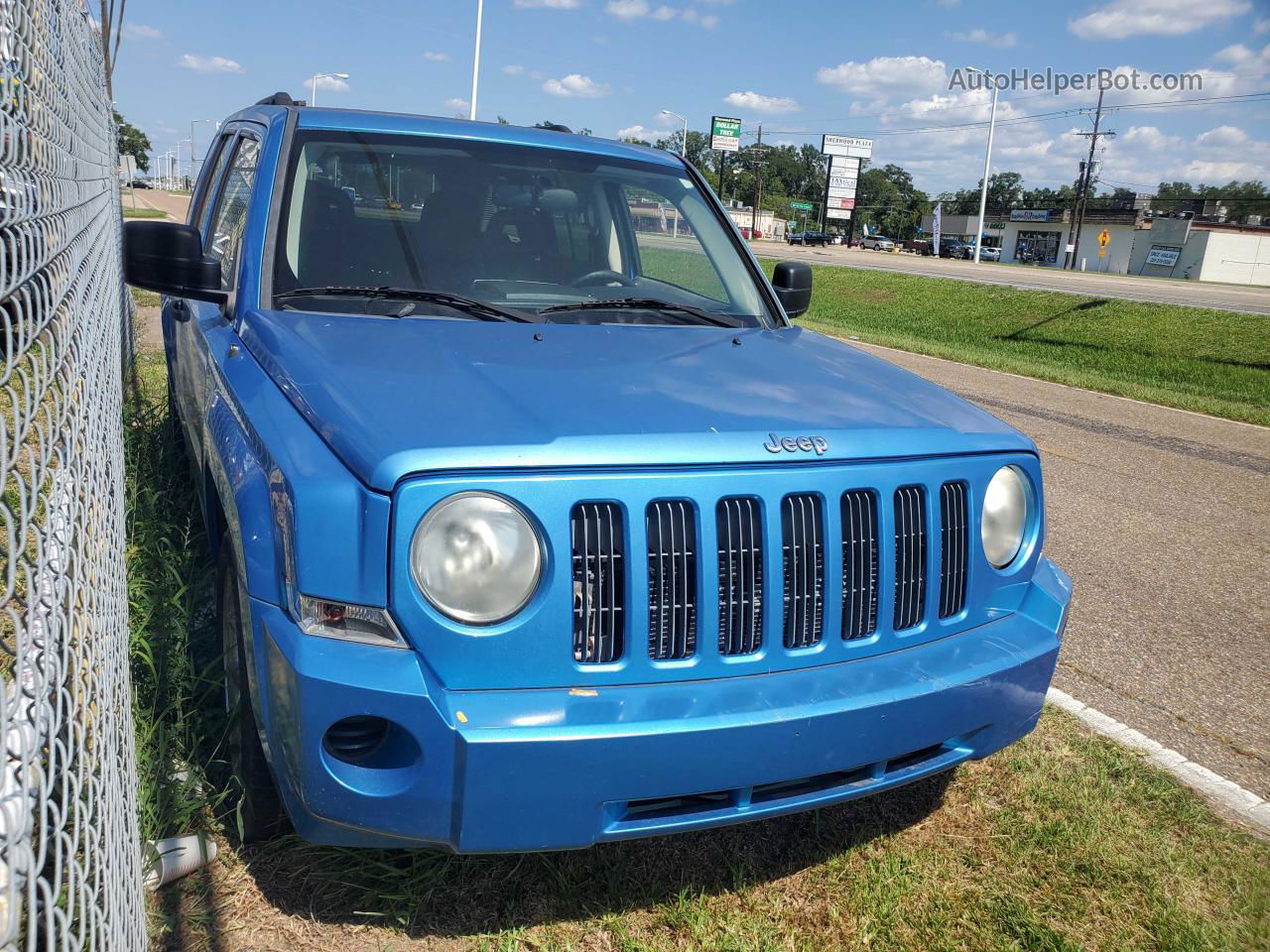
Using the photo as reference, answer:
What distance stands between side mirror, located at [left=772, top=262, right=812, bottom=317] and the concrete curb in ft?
5.89

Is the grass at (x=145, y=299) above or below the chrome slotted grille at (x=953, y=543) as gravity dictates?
below

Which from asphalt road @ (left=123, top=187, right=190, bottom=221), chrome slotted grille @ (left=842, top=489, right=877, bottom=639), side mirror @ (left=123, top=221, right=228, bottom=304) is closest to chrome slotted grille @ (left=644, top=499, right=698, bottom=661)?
chrome slotted grille @ (left=842, top=489, right=877, bottom=639)

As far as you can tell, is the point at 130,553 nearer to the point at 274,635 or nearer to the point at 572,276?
the point at 572,276

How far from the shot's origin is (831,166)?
79.1 meters

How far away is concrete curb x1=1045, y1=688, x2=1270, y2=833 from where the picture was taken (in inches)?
120

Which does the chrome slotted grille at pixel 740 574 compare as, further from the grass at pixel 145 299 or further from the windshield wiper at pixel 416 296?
the grass at pixel 145 299

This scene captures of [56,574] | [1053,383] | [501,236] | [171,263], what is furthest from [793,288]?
[1053,383]

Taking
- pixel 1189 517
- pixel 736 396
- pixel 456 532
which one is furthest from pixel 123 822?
pixel 1189 517

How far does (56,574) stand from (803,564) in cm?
144

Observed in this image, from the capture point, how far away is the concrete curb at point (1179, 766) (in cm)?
306

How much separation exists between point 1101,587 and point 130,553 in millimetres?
4398

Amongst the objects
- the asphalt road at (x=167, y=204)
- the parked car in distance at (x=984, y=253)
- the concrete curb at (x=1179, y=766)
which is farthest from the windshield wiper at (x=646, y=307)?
the parked car in distance at (x=984, y=253)

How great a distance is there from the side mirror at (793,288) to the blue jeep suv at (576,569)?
1.08 meters

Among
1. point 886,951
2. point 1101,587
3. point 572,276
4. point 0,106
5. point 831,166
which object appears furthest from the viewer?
point 831,166
